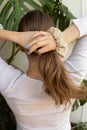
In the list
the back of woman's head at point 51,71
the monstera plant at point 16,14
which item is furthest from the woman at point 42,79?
the monstera plant at point 16,14

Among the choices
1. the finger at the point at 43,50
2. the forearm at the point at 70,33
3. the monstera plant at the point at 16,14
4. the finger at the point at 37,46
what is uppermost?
the finger at the point at 37,46

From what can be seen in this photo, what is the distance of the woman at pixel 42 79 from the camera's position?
92 cm

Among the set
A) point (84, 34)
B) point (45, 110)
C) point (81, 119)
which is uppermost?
point (84, 34)

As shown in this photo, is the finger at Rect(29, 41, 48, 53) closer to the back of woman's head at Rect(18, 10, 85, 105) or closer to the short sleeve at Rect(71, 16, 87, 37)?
the back of woman's head at Rect(18, 10, 85, 105)

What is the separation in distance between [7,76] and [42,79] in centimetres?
14

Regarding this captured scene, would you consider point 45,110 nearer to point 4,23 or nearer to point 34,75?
point 34,75

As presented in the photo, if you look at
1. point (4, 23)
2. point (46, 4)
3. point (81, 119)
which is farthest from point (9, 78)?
point (81, 119)

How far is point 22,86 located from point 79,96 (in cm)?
20

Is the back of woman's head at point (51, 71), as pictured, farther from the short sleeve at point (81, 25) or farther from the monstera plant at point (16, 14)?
the monstera plant at point (16, 14)

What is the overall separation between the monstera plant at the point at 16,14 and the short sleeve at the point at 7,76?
0.49 meters

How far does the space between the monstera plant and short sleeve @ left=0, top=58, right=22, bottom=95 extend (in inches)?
Result: 19.2

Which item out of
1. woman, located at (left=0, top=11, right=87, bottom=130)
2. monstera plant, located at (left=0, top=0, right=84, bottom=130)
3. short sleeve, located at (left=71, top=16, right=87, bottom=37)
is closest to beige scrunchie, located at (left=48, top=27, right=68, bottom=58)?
woman, located at (left=0, top=11, right=87, bottom=130)

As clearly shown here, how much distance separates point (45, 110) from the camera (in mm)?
1062

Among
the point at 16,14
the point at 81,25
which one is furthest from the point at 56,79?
the point at 16,14
